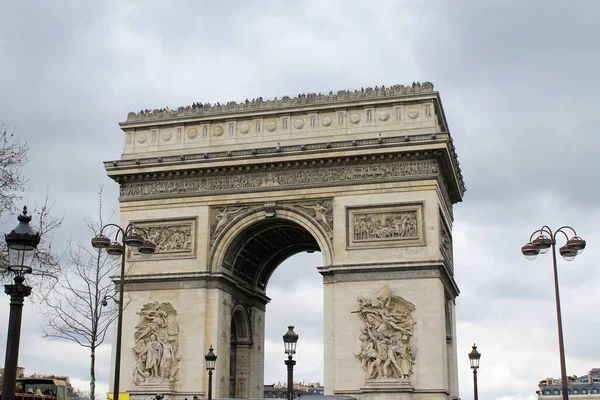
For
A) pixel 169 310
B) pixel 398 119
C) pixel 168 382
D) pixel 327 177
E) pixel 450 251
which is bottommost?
pixel 168 382

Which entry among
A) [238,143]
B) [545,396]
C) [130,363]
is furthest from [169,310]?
[545,396]

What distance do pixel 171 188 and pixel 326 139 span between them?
22.7 ft

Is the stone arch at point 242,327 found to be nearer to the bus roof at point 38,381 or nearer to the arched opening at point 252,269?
the arched opening at point 252,269

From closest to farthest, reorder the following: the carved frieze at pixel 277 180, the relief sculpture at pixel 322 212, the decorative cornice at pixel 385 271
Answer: the decorative cornice at pixel 385 271, the carved frieze at pixel 277 180, the relief sculpture at pixel 322 212

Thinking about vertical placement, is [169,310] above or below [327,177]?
below

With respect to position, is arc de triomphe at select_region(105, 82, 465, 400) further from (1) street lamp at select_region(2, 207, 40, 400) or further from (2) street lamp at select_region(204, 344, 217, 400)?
(1) street lamp at select_region(2, 207, 40, 400)

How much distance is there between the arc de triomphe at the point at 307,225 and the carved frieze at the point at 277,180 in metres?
0.06

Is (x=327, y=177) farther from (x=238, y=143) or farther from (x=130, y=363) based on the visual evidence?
(x=130, y=363)

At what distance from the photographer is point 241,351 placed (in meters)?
37.7

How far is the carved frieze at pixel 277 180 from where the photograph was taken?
107 feet

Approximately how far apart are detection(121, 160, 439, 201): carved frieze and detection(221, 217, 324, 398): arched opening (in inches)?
67.2

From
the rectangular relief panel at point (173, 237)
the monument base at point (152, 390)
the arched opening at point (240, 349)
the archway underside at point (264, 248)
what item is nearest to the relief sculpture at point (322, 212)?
the archway underside at point (264, 248)

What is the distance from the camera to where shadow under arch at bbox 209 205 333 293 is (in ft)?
109

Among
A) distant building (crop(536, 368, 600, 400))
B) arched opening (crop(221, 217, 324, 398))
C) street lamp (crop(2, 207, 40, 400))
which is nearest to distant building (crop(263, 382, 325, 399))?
distant building (crop(536, 368, 600, 400))
